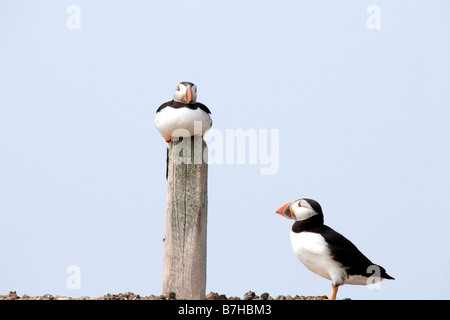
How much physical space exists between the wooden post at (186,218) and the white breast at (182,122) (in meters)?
0.13

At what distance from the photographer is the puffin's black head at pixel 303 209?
25.1ft

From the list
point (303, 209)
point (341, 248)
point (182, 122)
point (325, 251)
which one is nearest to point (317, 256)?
point (325, 251)

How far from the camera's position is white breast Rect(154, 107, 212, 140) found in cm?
745

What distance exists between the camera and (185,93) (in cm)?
745

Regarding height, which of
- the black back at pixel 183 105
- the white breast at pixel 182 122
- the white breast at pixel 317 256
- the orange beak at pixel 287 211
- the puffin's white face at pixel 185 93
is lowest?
the white breast at pixel 317 256

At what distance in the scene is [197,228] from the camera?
25.1 ft

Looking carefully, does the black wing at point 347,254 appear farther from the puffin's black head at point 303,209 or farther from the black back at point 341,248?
the puffin's black head at point 303,209

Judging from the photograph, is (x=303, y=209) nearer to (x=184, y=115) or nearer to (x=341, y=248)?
(x=341, y=248)

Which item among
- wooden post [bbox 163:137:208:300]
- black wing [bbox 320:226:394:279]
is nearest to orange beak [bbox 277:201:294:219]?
black wing [bbox 320:226:394:279]

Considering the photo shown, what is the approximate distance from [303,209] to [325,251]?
55 cm

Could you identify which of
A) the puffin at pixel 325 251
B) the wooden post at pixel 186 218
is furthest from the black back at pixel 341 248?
the wooden post at pixel 186 218

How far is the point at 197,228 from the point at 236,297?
3.53ft

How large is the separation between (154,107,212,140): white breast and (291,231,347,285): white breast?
165 centimetres
